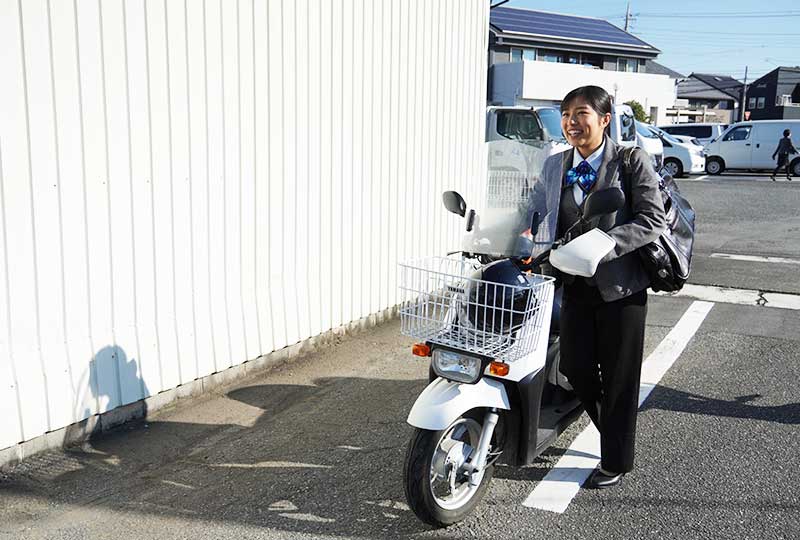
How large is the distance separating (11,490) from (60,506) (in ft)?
1.05


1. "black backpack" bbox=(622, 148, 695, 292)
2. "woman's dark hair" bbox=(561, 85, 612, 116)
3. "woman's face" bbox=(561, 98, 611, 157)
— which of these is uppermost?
"woman's dark hair" bbox=(561, 85, 612, 116)

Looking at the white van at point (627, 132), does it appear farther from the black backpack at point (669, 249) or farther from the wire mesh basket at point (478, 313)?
the wire mesh basket at point (478, 313)

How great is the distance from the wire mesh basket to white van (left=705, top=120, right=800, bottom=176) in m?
23.3

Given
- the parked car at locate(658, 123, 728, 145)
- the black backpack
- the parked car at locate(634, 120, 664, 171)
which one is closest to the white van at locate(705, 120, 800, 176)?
the parked car at locate(658, 123, 728, 145)

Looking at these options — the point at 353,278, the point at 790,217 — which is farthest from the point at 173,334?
the point at 790,217

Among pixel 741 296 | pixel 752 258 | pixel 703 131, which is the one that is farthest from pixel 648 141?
pixel 741 296

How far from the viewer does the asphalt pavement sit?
3.41 m

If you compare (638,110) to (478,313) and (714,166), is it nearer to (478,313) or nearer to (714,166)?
(714,166)

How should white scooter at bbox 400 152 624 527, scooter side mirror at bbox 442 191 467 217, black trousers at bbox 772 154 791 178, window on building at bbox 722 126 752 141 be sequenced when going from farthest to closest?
window on building at bbox 722 126 752 141
black trousers at bbox 772 154 791 178
scooter side mirror at bbox 442 191 467 217
white scooter at bbox 400 152 624 527

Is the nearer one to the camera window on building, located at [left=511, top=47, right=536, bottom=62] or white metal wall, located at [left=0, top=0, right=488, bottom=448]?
white metal wall, located at [left=0, top=0, right=488, bottom=448]

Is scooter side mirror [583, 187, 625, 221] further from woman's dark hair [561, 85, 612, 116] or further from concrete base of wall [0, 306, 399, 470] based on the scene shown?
concrete base of wall [0, 306, 399, 470]

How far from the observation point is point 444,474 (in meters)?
3.32

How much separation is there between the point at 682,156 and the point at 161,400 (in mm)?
21306

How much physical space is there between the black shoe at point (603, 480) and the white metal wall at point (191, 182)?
2.61m
